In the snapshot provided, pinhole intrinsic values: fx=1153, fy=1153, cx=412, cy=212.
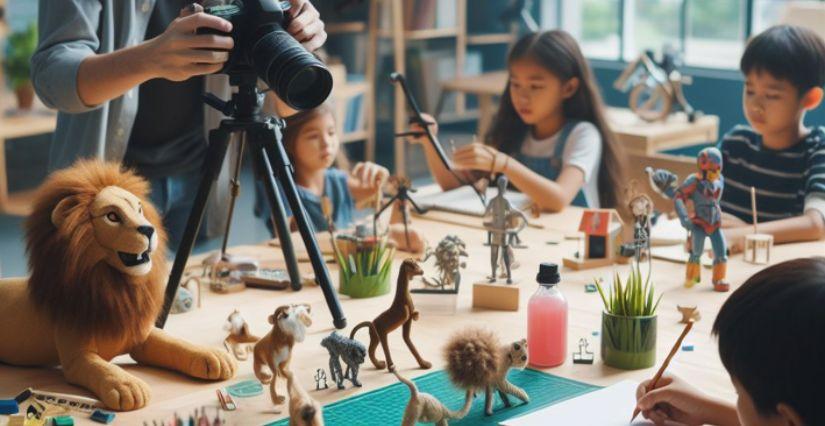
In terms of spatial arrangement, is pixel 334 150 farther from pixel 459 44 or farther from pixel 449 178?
pixel 459 44

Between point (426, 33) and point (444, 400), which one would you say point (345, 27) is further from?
point (444, 400)

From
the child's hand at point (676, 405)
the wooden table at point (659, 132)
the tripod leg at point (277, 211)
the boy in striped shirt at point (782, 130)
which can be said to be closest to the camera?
the child's hand at point (676, 405)

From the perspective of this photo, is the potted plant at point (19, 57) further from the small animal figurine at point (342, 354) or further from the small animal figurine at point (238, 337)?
the small animal figurine at point (342, 354)

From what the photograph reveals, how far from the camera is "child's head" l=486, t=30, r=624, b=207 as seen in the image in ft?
8.50

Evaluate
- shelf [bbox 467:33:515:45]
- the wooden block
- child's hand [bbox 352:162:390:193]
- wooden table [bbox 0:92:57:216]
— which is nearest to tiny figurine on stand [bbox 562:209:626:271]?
the wooden block

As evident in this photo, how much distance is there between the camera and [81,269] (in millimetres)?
Answer: 1371

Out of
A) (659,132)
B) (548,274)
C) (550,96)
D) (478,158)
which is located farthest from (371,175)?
(659,132)

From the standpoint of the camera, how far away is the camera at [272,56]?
1.40 meters

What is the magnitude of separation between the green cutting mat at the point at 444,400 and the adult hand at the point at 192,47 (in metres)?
0.47

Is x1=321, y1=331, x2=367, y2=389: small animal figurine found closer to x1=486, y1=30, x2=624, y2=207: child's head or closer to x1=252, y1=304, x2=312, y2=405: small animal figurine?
x1=252, y1=304, x2=312, y2=405: small animal figurine

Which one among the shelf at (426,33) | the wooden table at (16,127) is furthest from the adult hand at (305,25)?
the shelf at (426,33)

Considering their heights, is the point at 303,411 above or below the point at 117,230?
below

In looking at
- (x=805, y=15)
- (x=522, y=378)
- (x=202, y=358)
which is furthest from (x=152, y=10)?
(x=805, y=15)

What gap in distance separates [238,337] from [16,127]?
3088 millimetres
